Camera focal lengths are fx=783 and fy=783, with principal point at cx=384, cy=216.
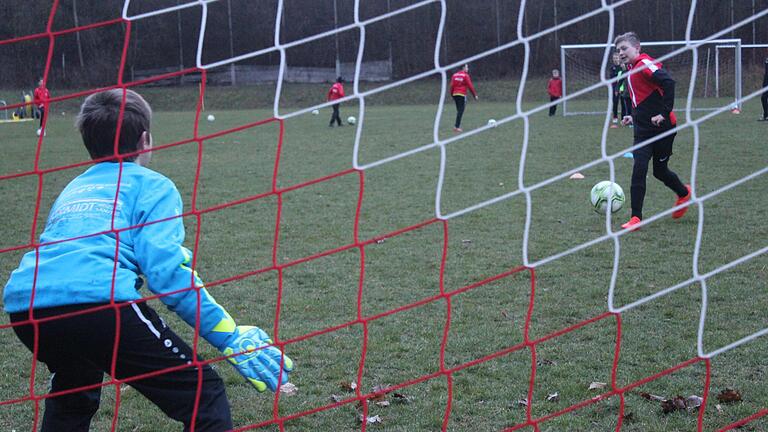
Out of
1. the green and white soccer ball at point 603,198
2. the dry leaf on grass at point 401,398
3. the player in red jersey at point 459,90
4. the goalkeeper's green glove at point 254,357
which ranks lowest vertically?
the player in red jersey at point 459,90

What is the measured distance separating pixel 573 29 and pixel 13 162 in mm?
23347

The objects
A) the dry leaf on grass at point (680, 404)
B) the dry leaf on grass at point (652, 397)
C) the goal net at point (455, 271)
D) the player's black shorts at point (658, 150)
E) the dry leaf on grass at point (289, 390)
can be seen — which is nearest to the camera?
the goal net at point (455, 271)

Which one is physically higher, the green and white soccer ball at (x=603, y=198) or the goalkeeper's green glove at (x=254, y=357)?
the goalkeeper's green glove at (x=254, y=357)

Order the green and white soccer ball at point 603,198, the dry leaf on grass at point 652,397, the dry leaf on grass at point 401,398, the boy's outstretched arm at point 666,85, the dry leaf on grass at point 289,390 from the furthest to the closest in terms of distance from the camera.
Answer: the green and white soccer ball at point 603,198, the boy's outstretched arm at point 666,85, the dry leaf on grass at point 289,390, the dry leaf on grass at point 401,398, the dry leaf on grass at point 652,397

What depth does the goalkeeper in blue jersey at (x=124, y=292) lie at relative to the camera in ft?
6.87

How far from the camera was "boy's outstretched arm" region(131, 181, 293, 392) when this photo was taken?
2.07 m

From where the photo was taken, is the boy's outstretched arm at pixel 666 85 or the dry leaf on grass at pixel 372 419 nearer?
the dry leaf on grass at pixel 372 419

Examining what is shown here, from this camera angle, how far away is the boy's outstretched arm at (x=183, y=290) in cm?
207

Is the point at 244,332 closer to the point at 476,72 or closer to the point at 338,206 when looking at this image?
the point at 338,206

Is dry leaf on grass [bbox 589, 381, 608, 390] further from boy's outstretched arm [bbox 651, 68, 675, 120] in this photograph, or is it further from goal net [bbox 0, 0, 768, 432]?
boy's outstretched arm [bbox 651, 68, 675, 120]

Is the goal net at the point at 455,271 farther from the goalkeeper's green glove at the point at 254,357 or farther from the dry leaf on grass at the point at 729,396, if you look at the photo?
the goalkeeper's green glove at the point at 254,357

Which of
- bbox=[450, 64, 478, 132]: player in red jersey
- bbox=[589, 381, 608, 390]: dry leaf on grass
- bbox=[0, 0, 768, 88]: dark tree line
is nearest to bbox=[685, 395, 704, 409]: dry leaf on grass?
bbox=[589, 381, 608, 390]: dry leaf on grass

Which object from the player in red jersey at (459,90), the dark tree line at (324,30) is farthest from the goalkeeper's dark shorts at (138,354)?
the dark tree line at (324,30)

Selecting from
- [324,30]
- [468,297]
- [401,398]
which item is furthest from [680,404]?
[324,30]
